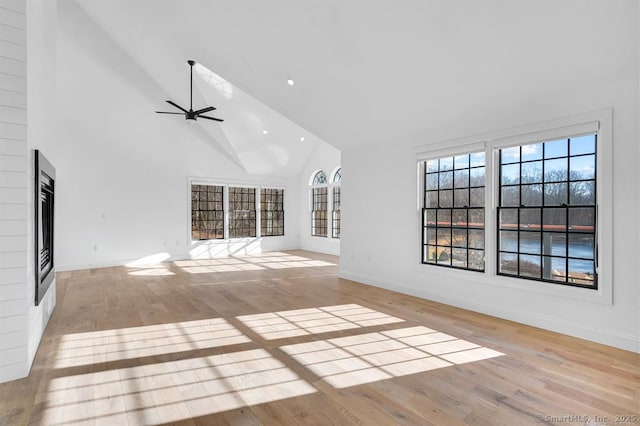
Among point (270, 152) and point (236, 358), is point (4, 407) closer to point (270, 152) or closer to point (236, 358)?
point (236, 358)

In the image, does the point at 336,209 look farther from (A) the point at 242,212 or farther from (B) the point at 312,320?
(B) the point at 312,320

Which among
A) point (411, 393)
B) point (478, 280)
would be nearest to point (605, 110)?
point (478, 280)

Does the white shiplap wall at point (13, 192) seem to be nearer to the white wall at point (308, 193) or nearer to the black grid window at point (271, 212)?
the white wall at point (308, 193)

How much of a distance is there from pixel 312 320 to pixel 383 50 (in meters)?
3.27

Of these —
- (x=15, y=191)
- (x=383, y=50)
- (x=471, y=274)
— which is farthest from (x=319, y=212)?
(x=15, y=191)

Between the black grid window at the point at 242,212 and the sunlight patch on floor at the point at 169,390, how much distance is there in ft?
24.3

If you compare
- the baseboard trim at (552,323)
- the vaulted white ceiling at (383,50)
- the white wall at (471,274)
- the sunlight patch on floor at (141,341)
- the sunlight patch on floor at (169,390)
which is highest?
the vaulted white ceiling at (383,50)

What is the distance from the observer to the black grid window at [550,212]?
3516mm

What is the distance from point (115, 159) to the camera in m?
7.93

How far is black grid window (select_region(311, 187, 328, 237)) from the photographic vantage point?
34.5ft

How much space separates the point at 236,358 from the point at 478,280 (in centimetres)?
312

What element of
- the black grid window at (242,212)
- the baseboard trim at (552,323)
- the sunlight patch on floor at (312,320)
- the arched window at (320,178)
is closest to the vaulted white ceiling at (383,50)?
the baseboard trim at (552,323)

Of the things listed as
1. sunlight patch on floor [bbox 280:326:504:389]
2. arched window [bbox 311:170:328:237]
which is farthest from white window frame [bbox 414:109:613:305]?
arched window [bbox 311:170:328:237]

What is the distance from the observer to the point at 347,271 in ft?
21.2
